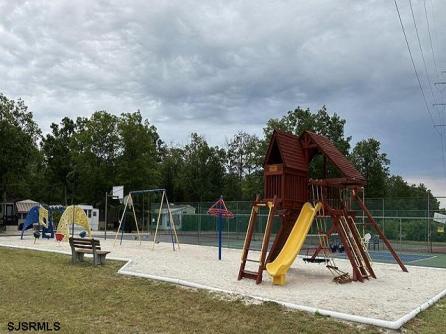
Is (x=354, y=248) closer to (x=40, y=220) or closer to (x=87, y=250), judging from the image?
(x=87, y=250)

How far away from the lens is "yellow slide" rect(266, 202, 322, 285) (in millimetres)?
11594

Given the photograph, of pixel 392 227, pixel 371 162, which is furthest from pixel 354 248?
pixel 371 162

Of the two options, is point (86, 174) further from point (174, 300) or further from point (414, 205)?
point (174, 300)

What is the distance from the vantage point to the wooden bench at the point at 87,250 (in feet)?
48.6

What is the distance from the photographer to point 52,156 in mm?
59844

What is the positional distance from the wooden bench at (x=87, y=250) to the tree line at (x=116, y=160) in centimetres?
2597

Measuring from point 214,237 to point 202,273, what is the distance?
21624 millimetres

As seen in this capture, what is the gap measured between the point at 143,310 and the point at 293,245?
16.1ft

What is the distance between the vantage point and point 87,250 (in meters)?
15.7

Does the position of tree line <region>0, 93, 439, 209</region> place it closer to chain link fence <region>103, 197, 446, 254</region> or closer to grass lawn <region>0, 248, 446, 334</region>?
chain link fence <region>103, 197, 446, 254</region>

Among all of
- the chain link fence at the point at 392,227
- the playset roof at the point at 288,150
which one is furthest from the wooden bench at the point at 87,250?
the chain link fence at the point at 392,227

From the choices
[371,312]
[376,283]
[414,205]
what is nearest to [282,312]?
[371,312]

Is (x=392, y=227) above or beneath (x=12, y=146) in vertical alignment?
beneath

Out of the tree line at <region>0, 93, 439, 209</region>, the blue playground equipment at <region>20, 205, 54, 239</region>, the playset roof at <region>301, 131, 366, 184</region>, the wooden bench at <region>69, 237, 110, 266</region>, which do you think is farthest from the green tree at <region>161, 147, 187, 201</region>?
the playset roof at <region>301, 131, 366, 184</region>
